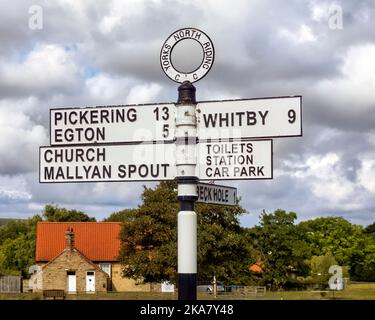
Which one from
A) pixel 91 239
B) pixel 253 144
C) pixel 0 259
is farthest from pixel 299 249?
pixel 253 144

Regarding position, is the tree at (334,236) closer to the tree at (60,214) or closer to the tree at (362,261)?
the tree at (362,261)

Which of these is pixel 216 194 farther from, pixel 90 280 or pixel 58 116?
pixel 90 280

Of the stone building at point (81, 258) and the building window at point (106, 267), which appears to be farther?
the building window at point (106, 267)

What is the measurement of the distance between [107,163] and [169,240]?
37049mm

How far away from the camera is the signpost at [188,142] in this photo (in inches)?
237

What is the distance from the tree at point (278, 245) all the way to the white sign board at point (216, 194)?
211 feet

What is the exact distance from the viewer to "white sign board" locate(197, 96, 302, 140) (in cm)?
602

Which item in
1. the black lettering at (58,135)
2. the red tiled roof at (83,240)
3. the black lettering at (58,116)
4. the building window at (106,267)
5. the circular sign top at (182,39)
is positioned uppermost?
the circular sign top at (182,39)

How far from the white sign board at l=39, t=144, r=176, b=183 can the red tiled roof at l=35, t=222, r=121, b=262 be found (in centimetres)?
5618

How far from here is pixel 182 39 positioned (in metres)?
5.98

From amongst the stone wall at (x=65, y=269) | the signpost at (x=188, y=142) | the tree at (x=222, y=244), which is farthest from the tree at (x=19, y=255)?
the signpost at (x=188, y=142)

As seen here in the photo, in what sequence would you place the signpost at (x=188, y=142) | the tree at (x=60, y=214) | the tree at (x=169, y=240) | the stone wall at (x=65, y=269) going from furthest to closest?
1. the tree at (x=60, y=214)
2. the stone wall at (x=65, y=269)
3. the tree at (x=169, y=240)
4. the signpost at (x=188, y=142)

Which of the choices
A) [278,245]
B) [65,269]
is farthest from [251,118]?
[278,245]
